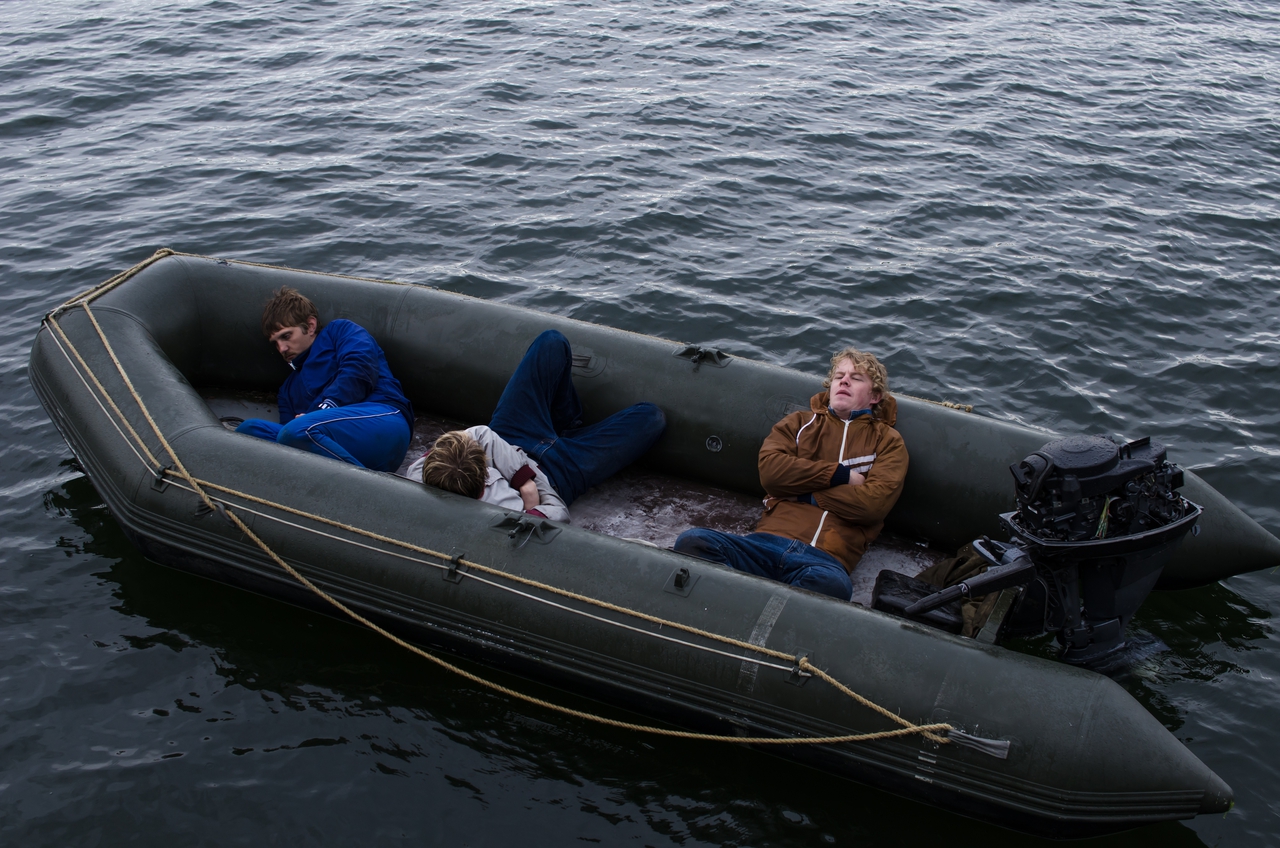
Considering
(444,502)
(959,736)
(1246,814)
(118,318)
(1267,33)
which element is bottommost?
(1246,814)

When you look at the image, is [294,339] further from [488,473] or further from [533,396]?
[488,473]

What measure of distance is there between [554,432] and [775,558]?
1546mm

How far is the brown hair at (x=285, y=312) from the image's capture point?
5.57 m

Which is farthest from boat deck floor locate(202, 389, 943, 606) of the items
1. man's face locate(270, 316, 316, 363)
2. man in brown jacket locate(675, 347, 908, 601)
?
man's face locate(270, 316, 316, 363)

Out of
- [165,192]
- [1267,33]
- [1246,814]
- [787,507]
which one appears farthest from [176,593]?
[1267,33]

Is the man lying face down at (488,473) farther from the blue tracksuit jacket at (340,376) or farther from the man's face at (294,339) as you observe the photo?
the man's face at (294,339)

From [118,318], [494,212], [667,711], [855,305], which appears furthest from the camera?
[494,212]

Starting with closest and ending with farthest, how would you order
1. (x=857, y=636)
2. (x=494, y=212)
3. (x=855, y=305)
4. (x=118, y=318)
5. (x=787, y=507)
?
(x=857, y=636), (x=787, y=507), (x=118, y=318), (x=855, y=305), (x=494, y=212)

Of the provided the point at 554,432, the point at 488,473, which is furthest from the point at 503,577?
the point at 554,432

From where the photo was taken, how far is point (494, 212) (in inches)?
364

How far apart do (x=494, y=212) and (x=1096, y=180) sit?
6.08 m

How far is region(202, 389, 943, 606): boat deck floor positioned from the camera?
5.11 meters

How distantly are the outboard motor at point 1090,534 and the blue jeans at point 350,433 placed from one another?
9.93ft

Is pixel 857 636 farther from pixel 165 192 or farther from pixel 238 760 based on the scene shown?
pixel 165 192
